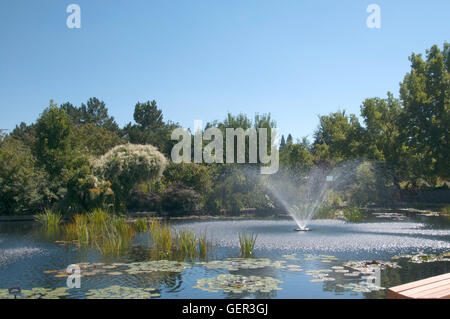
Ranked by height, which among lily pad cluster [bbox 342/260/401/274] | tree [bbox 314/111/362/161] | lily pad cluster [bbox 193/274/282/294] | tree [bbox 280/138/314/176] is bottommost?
lily pad cluster [bbox 193/274/282/294]

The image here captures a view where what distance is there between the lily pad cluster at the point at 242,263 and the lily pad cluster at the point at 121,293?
7.14 ft

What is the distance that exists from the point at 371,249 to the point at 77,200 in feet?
44.4

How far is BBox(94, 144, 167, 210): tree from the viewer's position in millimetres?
20625

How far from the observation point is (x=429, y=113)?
109 feet

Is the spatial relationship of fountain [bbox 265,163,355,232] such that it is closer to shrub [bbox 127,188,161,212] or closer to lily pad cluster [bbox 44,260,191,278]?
shrub [bbox 127,188,161,212]

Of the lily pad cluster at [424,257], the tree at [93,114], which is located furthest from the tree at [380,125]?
the tree at [93,114]

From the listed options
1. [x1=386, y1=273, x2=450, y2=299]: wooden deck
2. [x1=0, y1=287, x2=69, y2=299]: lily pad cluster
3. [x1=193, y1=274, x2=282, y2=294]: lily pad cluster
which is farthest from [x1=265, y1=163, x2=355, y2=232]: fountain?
[x1=386, y1=273, x2=450, y2=299]: wooden deck

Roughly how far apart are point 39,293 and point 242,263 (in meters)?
4.14

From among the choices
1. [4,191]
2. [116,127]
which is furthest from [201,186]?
[116,127]

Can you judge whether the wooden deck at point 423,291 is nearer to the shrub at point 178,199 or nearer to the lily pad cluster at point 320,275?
the lily pad cluster at point 320,275

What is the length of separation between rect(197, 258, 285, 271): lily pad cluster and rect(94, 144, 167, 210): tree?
12.0m

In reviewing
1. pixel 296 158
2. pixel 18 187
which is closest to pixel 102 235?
pixel 18 187

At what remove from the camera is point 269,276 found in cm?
779

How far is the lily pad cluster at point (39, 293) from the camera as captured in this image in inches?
250
